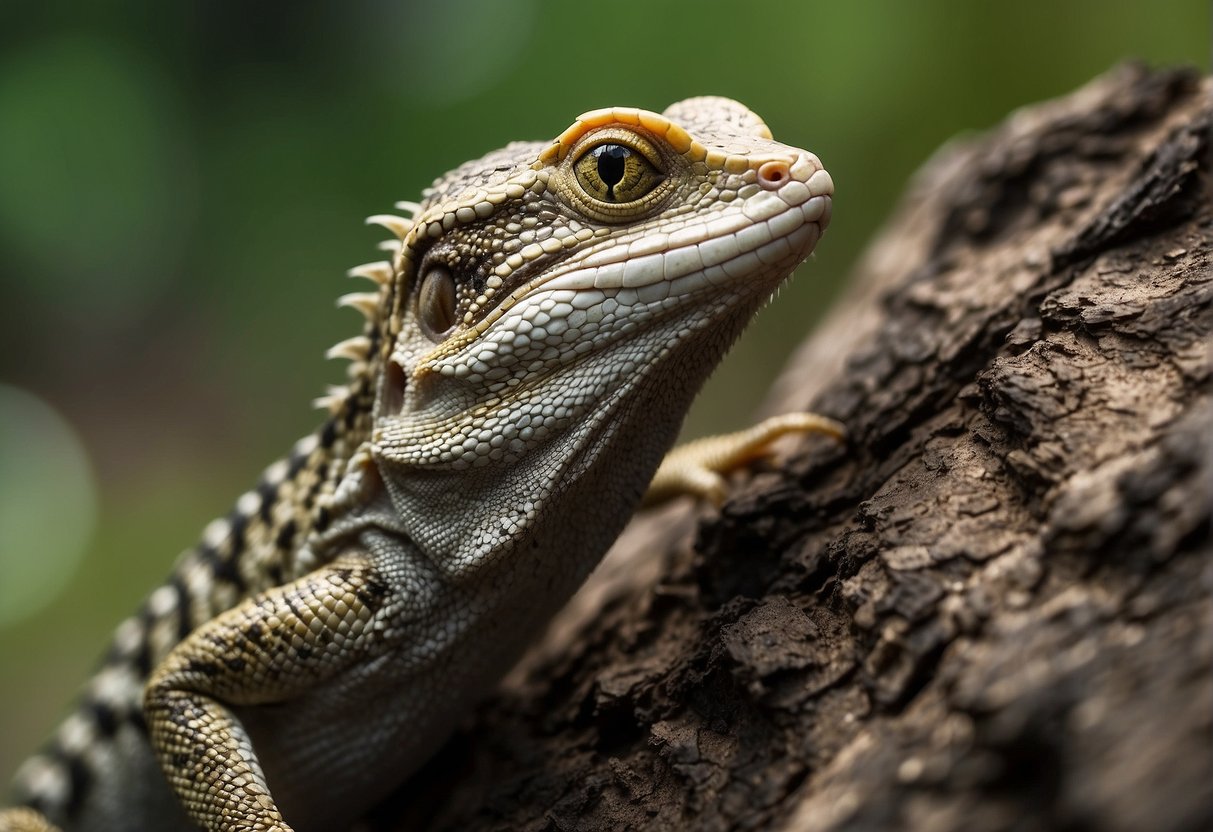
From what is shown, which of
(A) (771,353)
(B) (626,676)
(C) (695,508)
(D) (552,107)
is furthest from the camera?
(A) (771,353)

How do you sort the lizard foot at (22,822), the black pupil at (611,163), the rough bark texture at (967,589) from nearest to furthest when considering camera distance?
the rough bark texture at (967,589)
the black pupil at (611,163)
the lizard foot at (22,822)

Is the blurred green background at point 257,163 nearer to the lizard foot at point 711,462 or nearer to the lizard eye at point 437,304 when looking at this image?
the lizard foot at point 711,462

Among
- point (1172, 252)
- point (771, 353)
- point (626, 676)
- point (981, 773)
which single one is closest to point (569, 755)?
point (626, 676)

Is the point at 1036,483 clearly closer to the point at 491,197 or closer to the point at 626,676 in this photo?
the point at 626,676

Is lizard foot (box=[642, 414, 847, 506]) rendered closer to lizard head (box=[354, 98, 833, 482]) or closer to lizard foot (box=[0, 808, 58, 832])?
lizard head (box=[354, 98, 833, 482])

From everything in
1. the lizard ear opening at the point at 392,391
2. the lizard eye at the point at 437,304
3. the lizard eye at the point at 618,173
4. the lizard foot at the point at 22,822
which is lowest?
the lizard foot at the point at 22,822

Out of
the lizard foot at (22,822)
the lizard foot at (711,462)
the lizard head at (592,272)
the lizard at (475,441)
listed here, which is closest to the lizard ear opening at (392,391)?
the lizard at (475,441)

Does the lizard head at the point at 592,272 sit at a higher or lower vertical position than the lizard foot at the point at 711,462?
higher

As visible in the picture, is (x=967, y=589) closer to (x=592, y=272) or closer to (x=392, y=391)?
(x=592, y=272)
